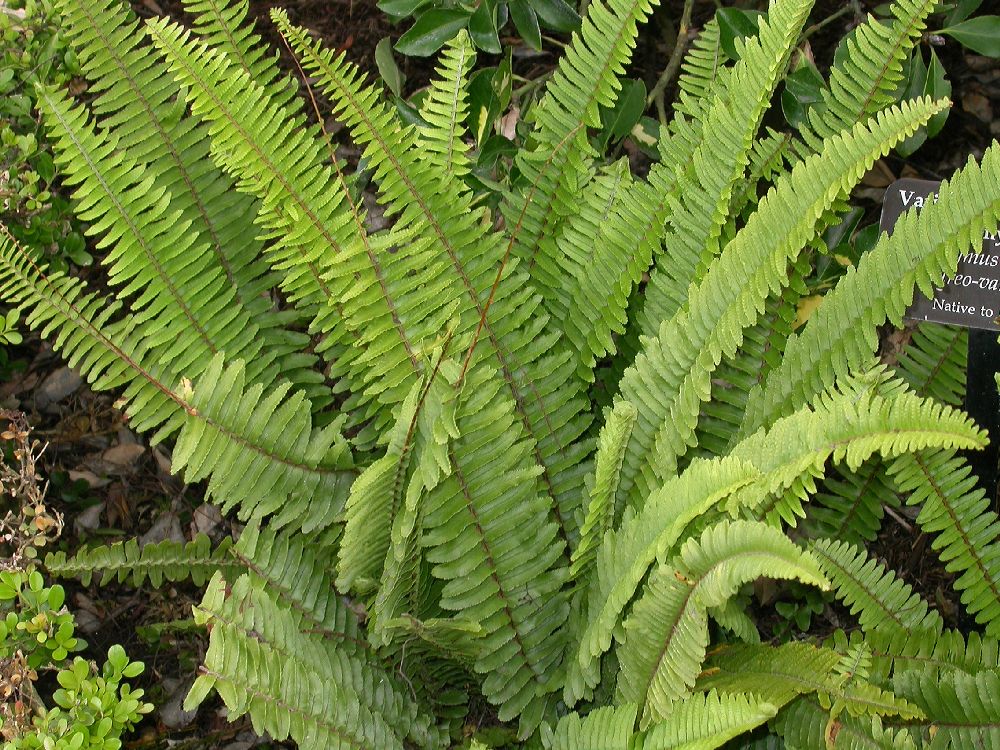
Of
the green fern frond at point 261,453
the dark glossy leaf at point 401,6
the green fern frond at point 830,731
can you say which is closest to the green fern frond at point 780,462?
the green fern frond at point 830,731

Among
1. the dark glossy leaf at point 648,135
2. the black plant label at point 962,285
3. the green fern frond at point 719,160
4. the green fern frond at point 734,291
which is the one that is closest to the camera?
the green fern frond at point 734,291

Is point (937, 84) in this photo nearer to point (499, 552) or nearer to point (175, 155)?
point (499, 552)

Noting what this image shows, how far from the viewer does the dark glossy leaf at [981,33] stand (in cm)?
266

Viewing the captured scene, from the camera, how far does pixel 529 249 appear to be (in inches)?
101

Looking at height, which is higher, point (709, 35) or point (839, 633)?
point (709, 35)

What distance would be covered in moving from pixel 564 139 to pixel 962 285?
102 cm

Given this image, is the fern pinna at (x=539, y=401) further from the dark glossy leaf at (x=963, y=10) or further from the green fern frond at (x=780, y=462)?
the dark glossy leaf at (x=963, y=10)

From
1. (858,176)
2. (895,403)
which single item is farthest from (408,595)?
(858,176)

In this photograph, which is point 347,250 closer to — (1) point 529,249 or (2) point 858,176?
(1) point 529,249

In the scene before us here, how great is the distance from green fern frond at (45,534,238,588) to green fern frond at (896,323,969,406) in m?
1.80

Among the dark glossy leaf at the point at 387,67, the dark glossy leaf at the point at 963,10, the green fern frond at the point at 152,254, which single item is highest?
the dark glossy leaf at the point at 963,10

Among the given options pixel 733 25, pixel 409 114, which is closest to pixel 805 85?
pixel 733 25

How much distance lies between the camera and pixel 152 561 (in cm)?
228

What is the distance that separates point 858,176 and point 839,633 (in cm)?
107
